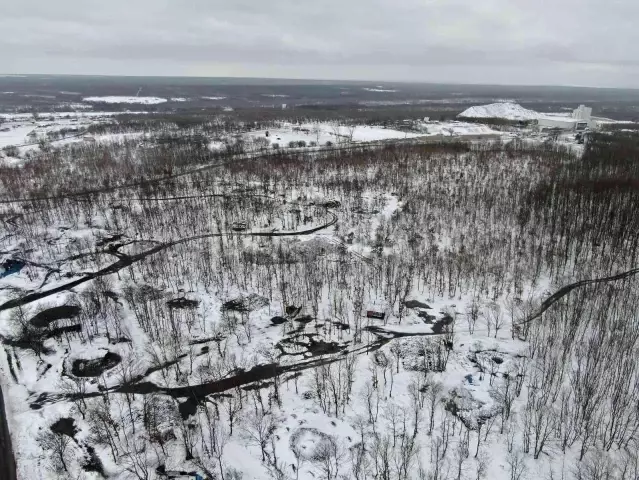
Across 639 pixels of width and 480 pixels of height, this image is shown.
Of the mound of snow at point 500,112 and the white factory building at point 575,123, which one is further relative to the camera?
the mound of snow at point 500,112

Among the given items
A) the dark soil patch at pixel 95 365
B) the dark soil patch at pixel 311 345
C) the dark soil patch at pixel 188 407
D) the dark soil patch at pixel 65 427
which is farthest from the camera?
the dark soil patch at pixel 311 345

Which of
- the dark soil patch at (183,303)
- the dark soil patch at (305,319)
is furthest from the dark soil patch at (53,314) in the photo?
the dark soil patch at (305,319)

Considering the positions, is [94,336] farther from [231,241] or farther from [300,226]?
[300,226]

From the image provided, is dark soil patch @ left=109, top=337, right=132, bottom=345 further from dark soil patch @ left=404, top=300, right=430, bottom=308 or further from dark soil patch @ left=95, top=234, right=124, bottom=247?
dark soil patch @ left=404, top=300, right=430, bottom=308

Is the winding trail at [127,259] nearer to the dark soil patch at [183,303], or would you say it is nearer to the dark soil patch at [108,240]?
the dark soil patch at [108,240]

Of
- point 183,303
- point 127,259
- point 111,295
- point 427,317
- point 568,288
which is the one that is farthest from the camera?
point 127,259

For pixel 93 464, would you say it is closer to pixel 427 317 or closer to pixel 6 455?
pixel 6 455

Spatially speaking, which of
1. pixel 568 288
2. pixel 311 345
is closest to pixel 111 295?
pixel 311 345
